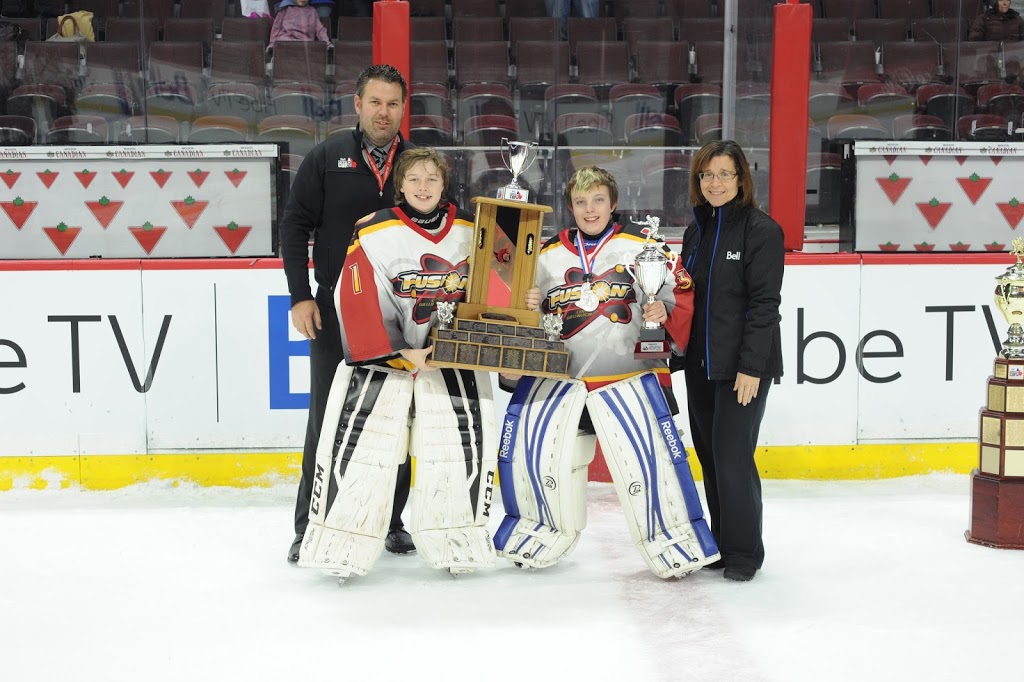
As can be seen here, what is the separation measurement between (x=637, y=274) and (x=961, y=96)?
2533mm

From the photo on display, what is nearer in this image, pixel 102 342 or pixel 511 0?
pixel 102 342

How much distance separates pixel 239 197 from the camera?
15.0 ft

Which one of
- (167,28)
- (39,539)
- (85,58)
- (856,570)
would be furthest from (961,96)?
(39,539)

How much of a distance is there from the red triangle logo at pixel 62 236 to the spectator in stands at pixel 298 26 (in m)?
1.14

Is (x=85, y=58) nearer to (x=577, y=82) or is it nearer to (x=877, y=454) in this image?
(x=577, y=82)

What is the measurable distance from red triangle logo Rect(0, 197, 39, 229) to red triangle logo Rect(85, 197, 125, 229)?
0.21m

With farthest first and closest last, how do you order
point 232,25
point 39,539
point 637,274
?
point 232,25, point 39,539, point 637,274

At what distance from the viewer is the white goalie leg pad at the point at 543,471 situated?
318cm

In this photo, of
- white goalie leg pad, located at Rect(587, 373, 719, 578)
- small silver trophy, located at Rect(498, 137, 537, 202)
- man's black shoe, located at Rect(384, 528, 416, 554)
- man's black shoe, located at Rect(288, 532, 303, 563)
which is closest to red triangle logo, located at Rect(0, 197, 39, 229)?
man's black shoe, located at Rect(288, 532, 303, 563)

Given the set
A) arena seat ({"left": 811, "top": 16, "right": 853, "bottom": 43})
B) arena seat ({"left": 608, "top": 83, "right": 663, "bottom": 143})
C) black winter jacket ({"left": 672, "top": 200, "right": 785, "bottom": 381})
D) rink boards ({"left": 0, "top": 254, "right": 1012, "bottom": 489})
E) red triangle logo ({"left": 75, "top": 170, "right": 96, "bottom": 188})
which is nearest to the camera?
black winter jacket ({"left": 672, "top": 200, "right": 785, "bottom": 381})

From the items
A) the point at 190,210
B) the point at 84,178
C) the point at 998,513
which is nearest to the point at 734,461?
the point at 998,513

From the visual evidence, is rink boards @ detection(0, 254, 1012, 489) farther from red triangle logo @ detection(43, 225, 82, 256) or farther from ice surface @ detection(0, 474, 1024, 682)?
ice surface @ detection(0, 474, 1024, 682)

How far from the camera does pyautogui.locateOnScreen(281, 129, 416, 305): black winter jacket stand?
11.1ft

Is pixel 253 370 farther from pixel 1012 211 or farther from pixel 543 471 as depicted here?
pixel 1012 211
